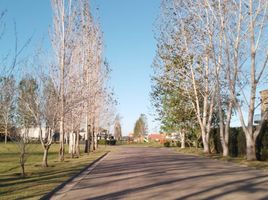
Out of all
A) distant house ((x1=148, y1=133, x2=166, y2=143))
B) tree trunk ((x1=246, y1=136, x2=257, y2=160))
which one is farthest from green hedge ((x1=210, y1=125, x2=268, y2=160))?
distant house ((x1=148, y1=133, x2=166, y2=143))

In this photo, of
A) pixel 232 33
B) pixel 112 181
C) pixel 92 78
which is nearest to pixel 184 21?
pixel 232 33

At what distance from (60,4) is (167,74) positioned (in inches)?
641

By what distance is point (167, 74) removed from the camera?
4194 cm

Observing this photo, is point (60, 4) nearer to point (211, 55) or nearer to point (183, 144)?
point (211, 55)

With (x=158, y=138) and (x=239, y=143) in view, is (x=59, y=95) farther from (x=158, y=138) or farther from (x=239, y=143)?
(x=158, y=138)

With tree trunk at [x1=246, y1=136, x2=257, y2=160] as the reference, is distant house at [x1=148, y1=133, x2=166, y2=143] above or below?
above

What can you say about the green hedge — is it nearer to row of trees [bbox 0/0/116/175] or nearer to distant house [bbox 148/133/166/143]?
row of trees [bbox 0/0/116/175]

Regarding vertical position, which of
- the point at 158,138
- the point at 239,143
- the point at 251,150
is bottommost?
the point at 251,150

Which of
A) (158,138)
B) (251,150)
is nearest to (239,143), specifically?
(251,150)

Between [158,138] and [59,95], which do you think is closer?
[59,95]

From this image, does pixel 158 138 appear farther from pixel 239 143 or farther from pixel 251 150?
pixel 251 150

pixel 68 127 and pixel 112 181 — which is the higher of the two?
pixel 68 127

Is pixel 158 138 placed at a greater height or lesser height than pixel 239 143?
greater

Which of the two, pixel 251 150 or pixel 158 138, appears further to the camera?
pixel 158 138
